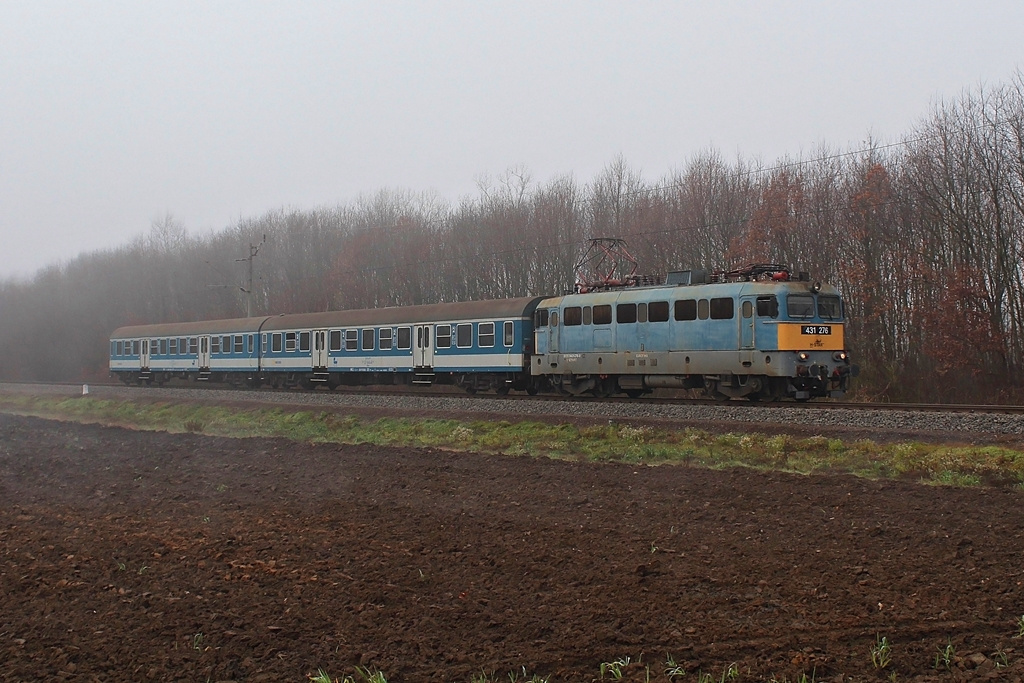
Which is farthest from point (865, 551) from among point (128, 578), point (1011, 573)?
point (128, 578)

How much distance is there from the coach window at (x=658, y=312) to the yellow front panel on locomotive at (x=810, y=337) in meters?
3.20

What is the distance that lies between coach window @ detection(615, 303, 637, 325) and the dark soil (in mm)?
11724

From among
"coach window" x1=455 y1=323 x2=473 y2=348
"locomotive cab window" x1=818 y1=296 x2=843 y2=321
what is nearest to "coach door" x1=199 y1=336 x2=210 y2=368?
"coach window" x1=455 y1=323 x2=473 y2=348

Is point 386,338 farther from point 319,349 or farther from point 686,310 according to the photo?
point 686,310

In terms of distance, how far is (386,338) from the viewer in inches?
1292

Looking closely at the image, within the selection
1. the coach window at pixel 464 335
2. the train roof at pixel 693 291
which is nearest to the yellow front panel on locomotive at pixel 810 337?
the train roof at pixel 693 291

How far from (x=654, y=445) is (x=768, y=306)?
6.46m

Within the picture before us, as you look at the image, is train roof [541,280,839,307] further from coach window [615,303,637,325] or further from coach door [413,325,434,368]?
coach door [413,325,434,368]

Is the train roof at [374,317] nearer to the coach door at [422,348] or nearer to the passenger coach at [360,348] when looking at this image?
the passenger coach at [360,348]

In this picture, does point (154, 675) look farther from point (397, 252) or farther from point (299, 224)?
point (299, 224)

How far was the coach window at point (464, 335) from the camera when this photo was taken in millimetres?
29375

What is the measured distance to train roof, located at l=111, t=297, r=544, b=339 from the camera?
28538 millimetres

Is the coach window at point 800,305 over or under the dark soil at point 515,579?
over

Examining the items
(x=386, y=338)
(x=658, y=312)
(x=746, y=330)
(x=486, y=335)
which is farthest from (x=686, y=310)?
(x=386, y=338)
